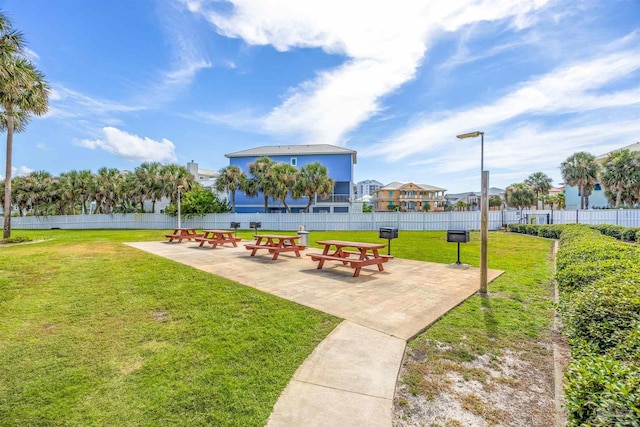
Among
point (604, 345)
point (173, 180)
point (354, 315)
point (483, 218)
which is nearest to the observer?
point (604, 345)

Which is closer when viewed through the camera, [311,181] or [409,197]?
[311,181]

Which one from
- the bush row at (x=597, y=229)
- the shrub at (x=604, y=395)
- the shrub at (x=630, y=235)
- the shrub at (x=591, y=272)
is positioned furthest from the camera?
the bush row at (x=597, y=229)

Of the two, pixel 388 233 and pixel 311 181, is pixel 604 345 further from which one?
pixel 311 181

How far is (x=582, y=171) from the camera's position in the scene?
36000mm

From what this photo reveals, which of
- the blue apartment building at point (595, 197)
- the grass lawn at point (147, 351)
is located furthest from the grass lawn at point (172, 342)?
the blue apartment building at point (595, 197)

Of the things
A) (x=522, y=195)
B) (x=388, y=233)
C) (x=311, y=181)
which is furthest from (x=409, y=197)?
(x=388, y=233)

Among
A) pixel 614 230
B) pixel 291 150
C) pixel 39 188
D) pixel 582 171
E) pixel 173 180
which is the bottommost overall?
pixel 614 230

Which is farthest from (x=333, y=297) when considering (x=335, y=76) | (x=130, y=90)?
(x=130, y=90)

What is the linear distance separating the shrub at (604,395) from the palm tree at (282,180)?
27446mm

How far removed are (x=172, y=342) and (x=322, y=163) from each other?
3747 cm

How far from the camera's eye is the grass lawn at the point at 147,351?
2570 mm

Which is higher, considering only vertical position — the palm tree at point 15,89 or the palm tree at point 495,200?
the palm tree at point 15,89

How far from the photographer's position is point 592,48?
8.41 meters

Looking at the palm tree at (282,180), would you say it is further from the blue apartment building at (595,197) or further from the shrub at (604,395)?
the blue apartment building at (595,197)
